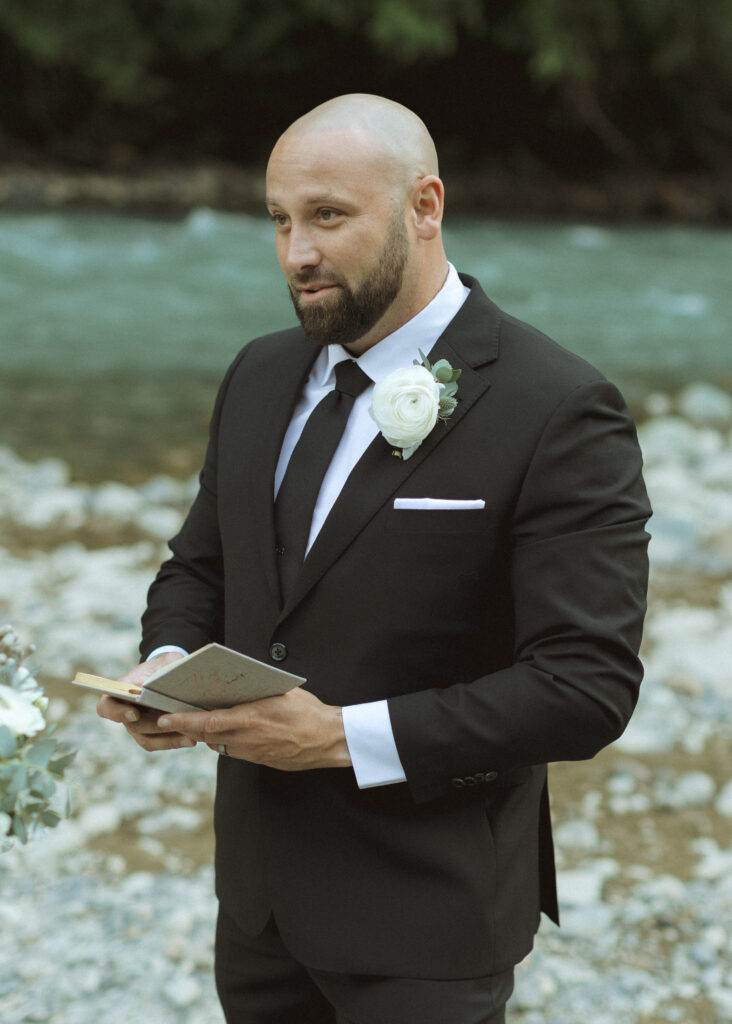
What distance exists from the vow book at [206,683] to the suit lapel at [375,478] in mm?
208

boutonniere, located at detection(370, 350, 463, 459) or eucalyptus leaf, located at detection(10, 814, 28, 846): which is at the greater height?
boutonniere, located at detection(370, 350, 463, 459)

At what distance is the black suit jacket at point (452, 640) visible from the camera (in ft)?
5.45

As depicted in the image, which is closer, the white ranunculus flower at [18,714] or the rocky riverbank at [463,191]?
the white ranunculus flower at [18,714]

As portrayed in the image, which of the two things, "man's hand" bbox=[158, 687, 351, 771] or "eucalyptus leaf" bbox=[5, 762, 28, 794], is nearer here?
"eucalyptus leaf" bbox=[5, 762, 28, 794]

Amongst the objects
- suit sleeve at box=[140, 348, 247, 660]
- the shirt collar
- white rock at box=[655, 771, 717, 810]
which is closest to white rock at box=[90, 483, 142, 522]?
white rock at box=[655, 771, 717, 810]

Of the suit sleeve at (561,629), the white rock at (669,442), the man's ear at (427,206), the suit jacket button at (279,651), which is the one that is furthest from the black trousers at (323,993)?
the white rock at (669,442)

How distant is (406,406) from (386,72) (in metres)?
17.2

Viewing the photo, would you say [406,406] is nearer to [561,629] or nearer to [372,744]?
[561,629]

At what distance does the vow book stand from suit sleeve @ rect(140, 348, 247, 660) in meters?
0.41

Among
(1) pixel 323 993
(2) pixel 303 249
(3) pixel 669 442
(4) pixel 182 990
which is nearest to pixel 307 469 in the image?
(2) pixel 303 249

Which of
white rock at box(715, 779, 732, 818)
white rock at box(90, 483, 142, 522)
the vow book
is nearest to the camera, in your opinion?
the vow book

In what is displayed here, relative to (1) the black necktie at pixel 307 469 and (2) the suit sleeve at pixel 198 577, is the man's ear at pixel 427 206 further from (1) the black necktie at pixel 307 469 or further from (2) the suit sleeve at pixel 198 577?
(2) the suit sleeve at pixel 198 577

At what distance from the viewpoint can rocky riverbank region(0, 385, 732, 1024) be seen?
305cm

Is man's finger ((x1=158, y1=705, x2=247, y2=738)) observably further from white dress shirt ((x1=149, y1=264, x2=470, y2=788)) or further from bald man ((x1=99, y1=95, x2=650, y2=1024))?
white dress shirt ((x1=149, y1=264, x2=470, y2=788))
